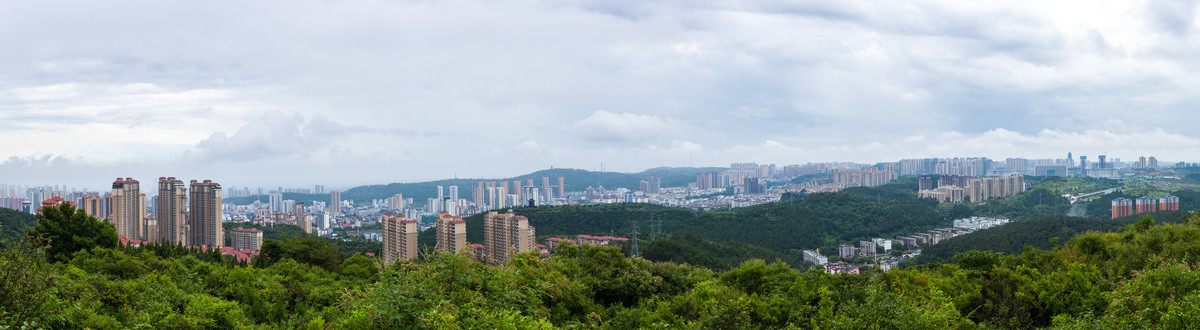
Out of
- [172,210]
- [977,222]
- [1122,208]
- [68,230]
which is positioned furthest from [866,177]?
[68,230]

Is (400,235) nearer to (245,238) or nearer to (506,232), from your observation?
(506,232)

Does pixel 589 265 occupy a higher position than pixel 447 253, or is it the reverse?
pixel 447 253

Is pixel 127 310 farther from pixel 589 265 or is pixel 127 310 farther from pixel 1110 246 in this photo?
pixel 1110 246

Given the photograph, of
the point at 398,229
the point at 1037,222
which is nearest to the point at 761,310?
the point at 398,229

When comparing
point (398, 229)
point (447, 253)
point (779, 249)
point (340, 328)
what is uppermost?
point (447, 253)

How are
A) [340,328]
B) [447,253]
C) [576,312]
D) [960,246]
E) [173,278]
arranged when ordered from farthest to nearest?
[960,246]
[173,278]
[576,312]
[447,253]
[340,328]

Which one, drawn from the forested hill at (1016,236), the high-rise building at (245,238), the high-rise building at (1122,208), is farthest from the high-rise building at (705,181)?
the high-rise building at (245,238)
